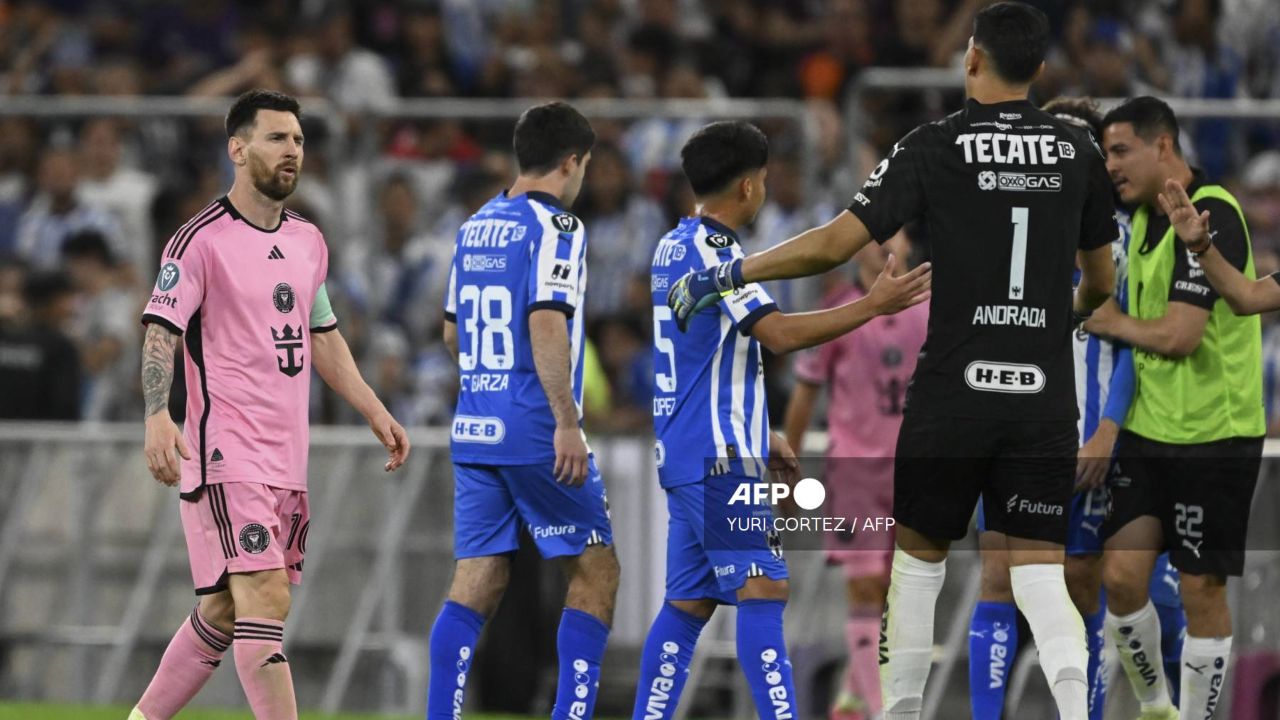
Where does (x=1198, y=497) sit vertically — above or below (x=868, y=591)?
above

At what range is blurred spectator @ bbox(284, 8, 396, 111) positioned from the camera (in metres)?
16.9

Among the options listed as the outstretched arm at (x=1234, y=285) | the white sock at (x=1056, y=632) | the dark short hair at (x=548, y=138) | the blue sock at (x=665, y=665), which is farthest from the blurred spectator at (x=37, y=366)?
the white sock at (x=1056, y=632)

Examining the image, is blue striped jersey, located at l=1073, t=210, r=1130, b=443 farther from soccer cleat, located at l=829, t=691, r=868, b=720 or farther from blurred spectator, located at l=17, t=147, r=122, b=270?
blurred spectator, located at l=17, t=147, r=122, b=270

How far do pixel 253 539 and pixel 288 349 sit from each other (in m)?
0.78

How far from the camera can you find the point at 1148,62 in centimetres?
1459

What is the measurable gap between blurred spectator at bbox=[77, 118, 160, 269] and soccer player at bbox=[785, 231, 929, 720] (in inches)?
230

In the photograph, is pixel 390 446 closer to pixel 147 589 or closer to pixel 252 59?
pixel 147 589

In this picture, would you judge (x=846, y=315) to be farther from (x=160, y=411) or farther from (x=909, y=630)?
(x=160, y=411)

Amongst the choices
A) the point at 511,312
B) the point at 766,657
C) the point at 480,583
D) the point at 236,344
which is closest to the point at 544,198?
the point at 511,312

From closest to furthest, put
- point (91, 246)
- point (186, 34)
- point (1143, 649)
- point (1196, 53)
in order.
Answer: point (1143, 649)
point (91, 246)
point (1196, 53)
point (186, 34)

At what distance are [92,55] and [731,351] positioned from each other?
11874mm

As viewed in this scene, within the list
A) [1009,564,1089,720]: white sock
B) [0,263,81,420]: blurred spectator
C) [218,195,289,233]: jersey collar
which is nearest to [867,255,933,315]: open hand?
[1009,564,1089,720]: white sock

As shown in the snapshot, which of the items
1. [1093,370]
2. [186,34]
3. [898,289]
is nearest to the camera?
[898,289]

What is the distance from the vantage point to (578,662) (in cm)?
861
